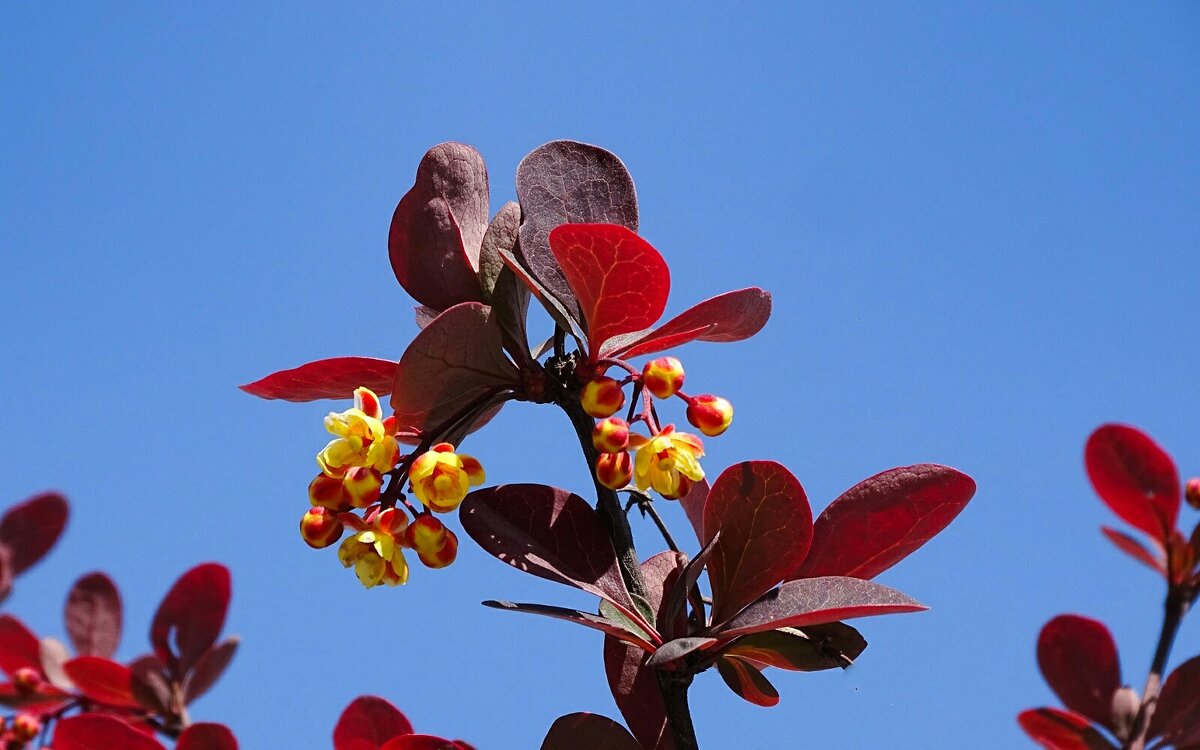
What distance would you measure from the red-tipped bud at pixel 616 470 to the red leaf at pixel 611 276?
0.14 metres

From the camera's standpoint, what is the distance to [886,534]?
1.28m

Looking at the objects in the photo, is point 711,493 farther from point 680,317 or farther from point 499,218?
point 499,218

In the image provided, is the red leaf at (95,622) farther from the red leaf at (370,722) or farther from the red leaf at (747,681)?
the red leaf at (747,681)

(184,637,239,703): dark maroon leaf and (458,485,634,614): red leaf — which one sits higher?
(458,485,634,614): red leaf

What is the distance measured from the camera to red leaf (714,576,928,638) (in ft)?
3.56

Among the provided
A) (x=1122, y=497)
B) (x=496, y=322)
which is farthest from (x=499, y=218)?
(x=1122, y=497)

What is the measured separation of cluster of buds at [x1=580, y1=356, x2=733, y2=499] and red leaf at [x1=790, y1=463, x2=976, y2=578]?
17 centimetres

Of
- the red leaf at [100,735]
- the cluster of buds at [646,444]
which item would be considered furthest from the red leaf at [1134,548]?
the red leaf at [100,735]

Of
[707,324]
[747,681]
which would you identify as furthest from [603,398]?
[747,681]

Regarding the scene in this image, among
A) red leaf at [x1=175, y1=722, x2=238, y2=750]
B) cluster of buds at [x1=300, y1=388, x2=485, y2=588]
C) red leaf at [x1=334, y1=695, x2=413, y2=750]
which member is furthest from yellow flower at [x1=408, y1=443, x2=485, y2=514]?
red leaf at [x1=175, y1=722, x2=238, y2=750]

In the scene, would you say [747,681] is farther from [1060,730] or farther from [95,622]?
[95,622]

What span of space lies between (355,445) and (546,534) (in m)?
0.24

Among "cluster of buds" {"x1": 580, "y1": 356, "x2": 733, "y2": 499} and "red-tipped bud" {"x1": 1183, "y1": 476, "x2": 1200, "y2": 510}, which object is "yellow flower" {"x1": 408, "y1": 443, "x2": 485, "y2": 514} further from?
"red-tipped bud" {"x1": 1183, "y1": 476, "x2": 1200, "y2": 510}

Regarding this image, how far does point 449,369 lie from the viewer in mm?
1221
